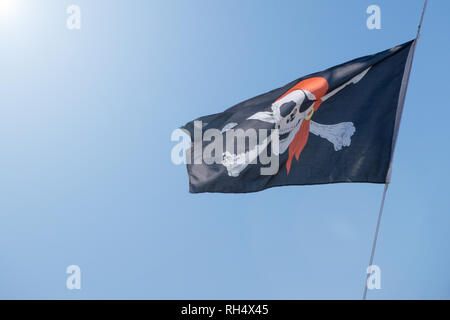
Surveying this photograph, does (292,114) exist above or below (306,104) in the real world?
below

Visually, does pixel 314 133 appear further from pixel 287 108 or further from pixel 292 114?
pixel 287 108

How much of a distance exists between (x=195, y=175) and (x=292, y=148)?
207 cm

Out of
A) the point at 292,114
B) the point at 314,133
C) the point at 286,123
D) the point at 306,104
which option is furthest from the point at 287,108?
the point at 314,133

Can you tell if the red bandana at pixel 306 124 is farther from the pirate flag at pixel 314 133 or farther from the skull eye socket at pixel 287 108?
the skull eye socket at pixel 287 108

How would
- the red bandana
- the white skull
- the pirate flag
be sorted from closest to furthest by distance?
the pirate flag
the red bandana
the white skull

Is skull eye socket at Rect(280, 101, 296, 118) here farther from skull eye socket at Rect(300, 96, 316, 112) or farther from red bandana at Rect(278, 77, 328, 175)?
red bandana at Rect(278, 77, 328, 175)

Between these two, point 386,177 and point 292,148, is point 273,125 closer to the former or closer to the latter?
point 292,148

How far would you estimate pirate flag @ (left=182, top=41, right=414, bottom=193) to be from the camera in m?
6.98

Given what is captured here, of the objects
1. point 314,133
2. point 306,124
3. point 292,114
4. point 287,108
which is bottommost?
point 314,133

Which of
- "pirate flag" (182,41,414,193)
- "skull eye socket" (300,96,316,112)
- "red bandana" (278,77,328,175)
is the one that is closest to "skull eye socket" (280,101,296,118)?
"pirate flag" (182,41,414,193)

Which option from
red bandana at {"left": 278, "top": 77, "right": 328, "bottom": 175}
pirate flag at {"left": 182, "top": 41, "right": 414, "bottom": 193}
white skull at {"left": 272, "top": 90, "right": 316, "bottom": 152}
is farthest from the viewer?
white skull at {"left": 272, "top": 90, "right": 316, "bottom": 152}

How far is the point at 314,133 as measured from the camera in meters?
7.53

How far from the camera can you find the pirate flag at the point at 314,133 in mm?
6977

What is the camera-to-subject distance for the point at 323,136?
24.3ft
